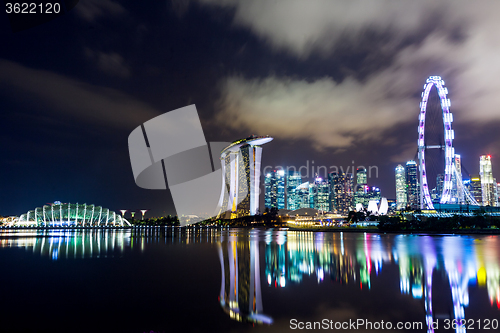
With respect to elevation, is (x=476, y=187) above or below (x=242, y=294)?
above

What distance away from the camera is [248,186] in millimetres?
162625

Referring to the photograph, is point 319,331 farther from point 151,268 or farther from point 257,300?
point 151,268

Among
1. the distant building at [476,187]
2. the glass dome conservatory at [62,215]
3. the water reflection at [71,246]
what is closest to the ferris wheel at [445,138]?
the water reflection at [71,246]

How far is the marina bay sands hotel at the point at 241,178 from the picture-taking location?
149125 millimetres

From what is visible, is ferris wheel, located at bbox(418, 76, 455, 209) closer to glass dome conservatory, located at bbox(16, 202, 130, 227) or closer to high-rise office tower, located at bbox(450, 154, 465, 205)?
high-rise office tower, located at bbox(450, 154, 465, 205)

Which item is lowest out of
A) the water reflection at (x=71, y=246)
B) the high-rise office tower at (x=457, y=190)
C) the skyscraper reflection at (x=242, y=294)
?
the water reflection at (x=71, y=246)

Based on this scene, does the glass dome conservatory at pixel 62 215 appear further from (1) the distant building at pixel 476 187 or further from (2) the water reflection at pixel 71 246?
(1) the distant building at pixel 476 187

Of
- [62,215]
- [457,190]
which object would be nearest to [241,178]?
[62,215]

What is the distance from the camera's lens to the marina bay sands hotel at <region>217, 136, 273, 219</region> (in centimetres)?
14912

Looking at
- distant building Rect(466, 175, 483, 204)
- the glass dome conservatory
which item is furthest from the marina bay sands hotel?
distant building Rect(466, 175, 483, 204)

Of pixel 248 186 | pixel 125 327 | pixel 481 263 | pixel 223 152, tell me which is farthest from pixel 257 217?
pixel 125 327

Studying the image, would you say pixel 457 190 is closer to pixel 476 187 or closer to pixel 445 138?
pixel 445 138

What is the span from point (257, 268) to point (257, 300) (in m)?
5.96

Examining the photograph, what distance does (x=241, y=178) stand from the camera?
161 m
